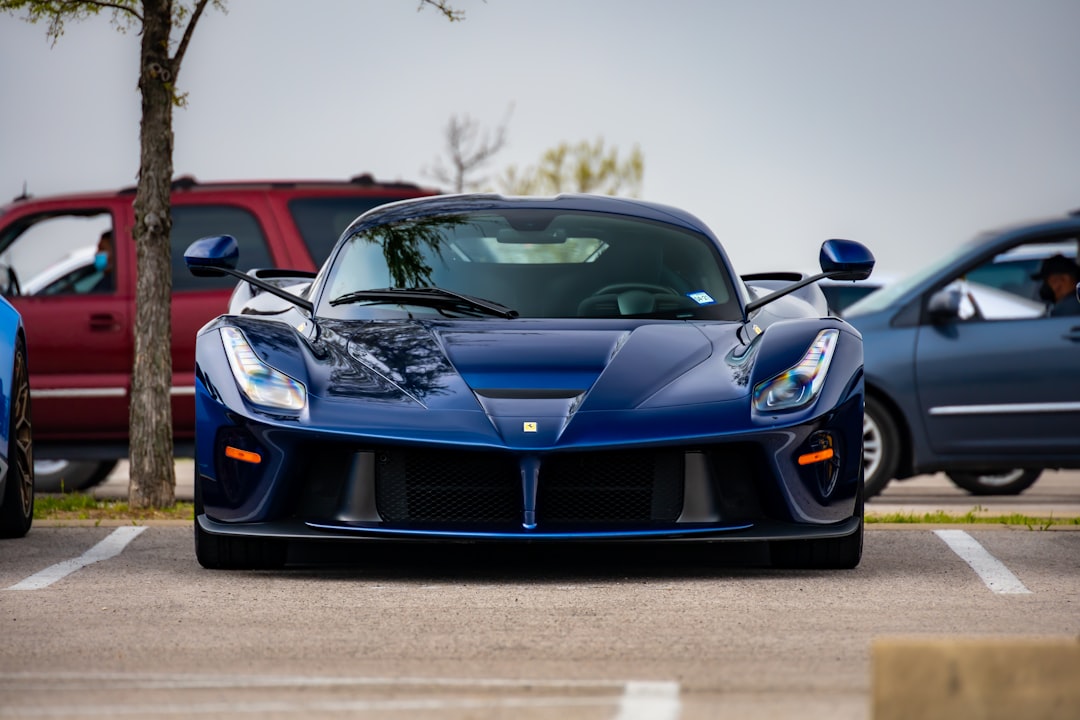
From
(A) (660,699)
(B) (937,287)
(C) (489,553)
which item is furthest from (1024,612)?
(B) (937,287)

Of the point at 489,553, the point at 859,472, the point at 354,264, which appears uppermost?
the point at 354,264

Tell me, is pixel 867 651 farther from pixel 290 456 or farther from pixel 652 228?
pixel 652 228

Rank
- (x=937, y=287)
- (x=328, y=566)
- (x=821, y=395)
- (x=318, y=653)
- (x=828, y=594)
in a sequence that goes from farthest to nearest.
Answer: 1. (x=937, y=287)
2. (x=328, y=566)
3. (x=821, y=395)
4. (x=828, y=594)
5. (x=318, y=653)

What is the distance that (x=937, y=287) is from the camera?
34.7ft

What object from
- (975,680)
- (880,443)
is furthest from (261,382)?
(880,443)

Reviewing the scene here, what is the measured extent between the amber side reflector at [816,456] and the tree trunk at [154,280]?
3.98 meters

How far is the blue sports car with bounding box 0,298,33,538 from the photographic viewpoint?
6797 mm

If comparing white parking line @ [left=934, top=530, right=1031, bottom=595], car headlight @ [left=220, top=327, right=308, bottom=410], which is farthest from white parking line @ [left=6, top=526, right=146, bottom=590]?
white parking line @ [left=934, top=530, right=1031, bottom=595]

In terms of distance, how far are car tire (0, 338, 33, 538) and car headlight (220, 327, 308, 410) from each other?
129 cm

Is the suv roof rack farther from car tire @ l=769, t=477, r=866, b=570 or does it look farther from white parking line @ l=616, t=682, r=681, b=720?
white parking line @ l=616, t=682, r=681, b=720

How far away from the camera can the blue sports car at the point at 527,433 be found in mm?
5820

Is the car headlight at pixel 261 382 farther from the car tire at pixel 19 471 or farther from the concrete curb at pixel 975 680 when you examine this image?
the concrete curb at pixel 975 680

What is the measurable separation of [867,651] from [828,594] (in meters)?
1.15

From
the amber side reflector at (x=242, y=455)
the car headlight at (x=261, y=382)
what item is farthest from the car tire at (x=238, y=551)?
the car headlight at (x=261, y=382)
